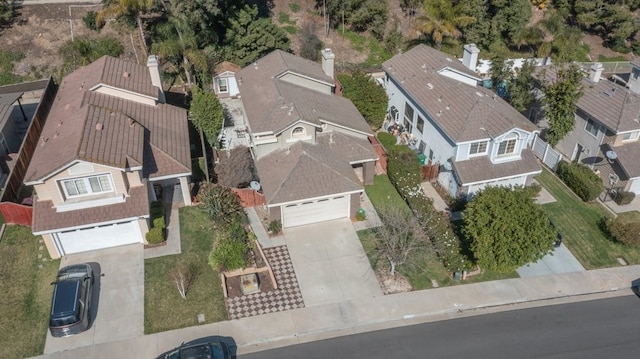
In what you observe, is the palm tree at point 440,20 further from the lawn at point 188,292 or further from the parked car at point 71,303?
the parked car at point 71,303

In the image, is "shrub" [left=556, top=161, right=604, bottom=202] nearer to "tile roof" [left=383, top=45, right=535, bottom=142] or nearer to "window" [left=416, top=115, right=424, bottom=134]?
"tile roof" [left=383, top=45, right=535, bottom=142]

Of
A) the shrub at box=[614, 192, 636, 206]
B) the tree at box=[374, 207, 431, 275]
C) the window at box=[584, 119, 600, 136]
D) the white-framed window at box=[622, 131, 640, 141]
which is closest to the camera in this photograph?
the tree at box=[374, 207, 431, 275]

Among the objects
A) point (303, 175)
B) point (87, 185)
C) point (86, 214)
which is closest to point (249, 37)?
point (303, 175)

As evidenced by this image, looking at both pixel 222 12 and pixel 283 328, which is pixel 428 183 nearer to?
pixel 283 328

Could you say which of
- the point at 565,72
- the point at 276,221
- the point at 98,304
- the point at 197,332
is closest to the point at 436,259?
the point at 276,221

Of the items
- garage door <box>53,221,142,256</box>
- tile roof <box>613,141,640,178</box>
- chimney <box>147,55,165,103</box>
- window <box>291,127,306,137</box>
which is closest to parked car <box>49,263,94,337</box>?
garage door <box>53,221,142,256</box>
